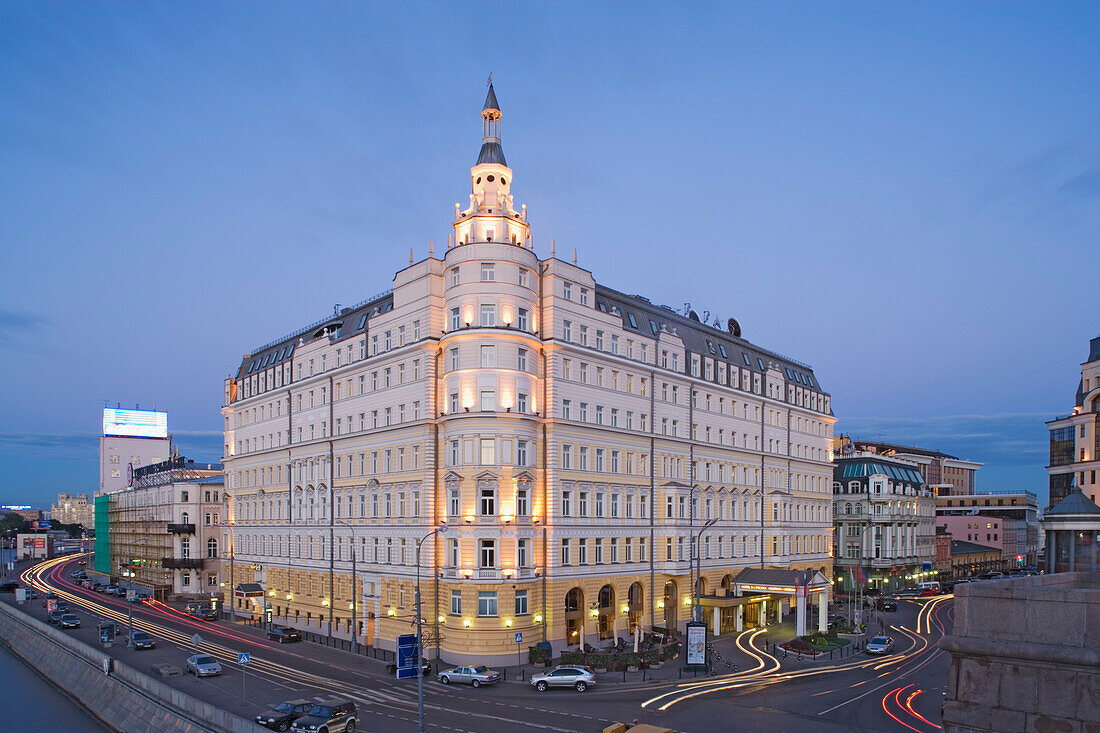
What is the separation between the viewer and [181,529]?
12525 cm

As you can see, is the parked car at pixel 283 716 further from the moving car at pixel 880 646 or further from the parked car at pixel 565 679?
the moving car at pixel 880 646

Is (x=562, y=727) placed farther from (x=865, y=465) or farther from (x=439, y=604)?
(x=865, y=465)

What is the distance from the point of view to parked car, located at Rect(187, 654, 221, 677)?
204 ft

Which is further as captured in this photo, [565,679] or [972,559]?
[972,559]

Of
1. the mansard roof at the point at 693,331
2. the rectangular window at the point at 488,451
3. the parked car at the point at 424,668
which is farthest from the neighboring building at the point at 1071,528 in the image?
the parked car at the point at 424,668

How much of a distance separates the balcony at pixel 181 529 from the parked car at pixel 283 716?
89354 millimetres

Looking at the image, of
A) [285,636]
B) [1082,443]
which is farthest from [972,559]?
[285,636]

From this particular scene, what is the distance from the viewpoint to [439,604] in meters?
66.0

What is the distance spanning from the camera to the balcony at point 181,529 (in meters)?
125

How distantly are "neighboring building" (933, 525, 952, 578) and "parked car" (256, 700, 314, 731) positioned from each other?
429 feet

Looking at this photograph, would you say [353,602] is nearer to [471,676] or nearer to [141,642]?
[141,642]

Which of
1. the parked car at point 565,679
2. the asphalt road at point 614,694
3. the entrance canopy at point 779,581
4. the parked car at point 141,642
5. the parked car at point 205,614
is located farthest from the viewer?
the parked car at point 205,614

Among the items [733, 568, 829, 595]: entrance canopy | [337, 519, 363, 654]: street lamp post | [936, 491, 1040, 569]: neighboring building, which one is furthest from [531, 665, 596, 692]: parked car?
[936, 491, 1040, 569]: neighboring building

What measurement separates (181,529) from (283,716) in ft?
301
